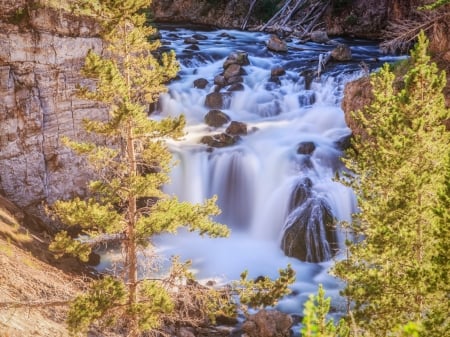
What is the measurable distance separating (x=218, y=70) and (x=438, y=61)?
14.1 m

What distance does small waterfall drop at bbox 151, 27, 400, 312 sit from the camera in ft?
61.5

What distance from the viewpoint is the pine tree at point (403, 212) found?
947cm

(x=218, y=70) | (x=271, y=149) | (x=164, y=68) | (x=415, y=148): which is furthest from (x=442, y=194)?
(x=218, y=70)

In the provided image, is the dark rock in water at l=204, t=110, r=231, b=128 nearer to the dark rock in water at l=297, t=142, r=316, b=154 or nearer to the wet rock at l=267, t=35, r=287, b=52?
the dark rock in water at l=297, t=142, r=316, b=154

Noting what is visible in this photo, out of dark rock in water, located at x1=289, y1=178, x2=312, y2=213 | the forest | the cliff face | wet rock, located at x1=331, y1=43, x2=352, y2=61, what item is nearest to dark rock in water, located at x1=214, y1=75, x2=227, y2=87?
wet rock, located at x1=331, y1=43, x2=352, y2=61

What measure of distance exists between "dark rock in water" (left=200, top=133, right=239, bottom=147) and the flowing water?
314mm

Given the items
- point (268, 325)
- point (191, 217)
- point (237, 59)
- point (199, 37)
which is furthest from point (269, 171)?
point (199, 37)

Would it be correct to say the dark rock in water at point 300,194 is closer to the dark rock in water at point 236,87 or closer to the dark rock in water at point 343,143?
the dark rock in water at point 343,143

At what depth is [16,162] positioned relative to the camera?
17047 millimetres

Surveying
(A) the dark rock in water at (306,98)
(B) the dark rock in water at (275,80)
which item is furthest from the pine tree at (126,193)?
(B) the dark rock in water at (275,80)

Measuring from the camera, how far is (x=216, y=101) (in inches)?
1042

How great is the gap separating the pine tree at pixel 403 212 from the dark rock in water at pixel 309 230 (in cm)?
670

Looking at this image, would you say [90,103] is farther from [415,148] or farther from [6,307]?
[415,148]

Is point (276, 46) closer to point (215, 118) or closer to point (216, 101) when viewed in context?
point (216, 101)
